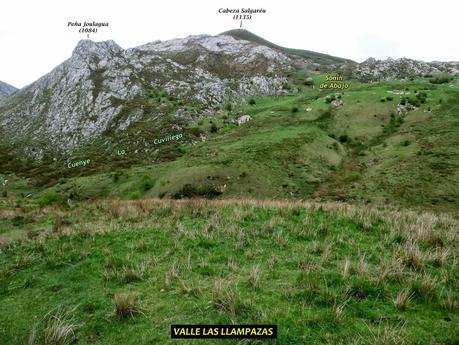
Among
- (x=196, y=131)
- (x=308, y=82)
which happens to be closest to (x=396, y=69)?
(x=308, y=82)

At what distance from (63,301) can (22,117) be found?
10648cm

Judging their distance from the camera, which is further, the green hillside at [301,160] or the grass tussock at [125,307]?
the green hillside at [301,160]

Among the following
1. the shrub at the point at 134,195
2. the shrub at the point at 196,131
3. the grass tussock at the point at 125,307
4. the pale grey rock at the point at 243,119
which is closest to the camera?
the grass tussock at the point at 125,307

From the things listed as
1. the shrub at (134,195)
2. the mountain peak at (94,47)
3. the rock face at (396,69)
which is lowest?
the shrub at (134,195)

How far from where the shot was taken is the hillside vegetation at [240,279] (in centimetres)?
883

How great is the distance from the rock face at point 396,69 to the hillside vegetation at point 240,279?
118171 mm

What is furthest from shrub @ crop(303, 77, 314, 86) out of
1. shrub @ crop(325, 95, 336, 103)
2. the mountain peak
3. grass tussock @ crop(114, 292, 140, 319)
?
grass tussock @ crop(114, 292, 140, 319)

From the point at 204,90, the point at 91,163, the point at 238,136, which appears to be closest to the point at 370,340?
the point at 238,136

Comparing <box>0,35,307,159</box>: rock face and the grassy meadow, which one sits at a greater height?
<box>0,35,307,159</box>: rock face

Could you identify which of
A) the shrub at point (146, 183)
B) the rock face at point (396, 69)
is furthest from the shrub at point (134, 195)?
the rock face at point (396, 69)

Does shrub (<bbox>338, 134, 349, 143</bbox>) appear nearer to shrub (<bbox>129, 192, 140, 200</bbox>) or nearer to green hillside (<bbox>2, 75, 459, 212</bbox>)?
green hillside (<bbox>2, 75, 459, 212</bbox>)

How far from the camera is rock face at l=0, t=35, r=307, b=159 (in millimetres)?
86312
